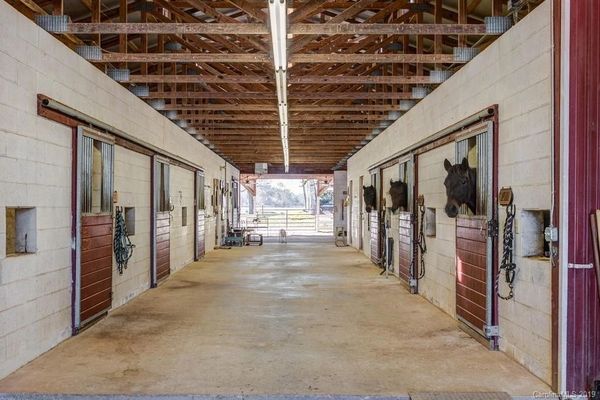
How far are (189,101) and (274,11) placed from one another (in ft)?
19.1

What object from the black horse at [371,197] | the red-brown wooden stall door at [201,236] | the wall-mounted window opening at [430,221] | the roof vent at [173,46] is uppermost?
the roof vent at [173,46]

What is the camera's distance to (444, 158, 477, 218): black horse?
16.3ft

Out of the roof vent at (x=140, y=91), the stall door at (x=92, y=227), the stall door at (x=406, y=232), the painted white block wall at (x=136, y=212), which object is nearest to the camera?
the stall door at (x=92, y=227)

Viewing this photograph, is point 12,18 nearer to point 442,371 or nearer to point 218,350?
point 218,350

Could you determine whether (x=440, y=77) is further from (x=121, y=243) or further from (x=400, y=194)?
(x=121, y=243)

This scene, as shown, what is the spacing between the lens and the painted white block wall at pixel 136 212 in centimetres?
624

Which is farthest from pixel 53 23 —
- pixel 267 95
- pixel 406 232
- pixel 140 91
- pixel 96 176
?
pixel 406 232

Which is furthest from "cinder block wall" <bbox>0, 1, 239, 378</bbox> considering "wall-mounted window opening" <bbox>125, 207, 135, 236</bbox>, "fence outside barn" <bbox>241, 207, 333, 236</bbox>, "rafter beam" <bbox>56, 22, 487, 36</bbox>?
"fence outside barn" <bbox>241, 207, 333, 236</bbox>

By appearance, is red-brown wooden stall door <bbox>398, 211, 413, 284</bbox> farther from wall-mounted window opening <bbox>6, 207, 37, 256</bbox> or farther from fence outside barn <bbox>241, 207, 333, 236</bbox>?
fence outside barn <bbox>241, 207, 333, 236</bbox>

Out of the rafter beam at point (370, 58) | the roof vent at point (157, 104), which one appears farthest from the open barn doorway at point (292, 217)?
the rafter beam at point (370, 58)

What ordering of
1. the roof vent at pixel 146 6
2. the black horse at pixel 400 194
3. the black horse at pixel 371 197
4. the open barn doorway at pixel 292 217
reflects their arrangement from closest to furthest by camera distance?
the roof vent at pixel 146 6, the black horse at pixel 400 194, the black horse at pixel 371 197, the open barn doorway at pixel 292 217

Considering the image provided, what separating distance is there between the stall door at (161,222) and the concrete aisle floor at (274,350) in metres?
0.66

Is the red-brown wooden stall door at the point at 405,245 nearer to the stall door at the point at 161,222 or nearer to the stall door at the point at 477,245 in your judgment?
the stall door at the point at 477,245

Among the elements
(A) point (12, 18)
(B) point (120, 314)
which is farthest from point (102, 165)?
(A) point (12, 18)
